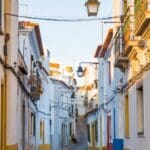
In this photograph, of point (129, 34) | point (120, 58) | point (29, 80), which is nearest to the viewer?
point (129, 34)

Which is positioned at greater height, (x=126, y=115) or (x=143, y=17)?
(x=143, y=17)

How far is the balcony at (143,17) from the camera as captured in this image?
484 inches

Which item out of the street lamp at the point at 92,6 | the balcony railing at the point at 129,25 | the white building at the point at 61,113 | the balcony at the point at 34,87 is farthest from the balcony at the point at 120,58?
the white building at the point at 61,113

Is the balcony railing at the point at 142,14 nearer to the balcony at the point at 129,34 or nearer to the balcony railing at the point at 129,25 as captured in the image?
the balcony at the point at 129,34

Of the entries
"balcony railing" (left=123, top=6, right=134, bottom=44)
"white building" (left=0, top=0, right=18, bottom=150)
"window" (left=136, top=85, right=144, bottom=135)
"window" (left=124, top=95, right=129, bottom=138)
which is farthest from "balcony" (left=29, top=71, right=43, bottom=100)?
"window" (left=136, top=85, right=144, bottom=135)

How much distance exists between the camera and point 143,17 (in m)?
12.5

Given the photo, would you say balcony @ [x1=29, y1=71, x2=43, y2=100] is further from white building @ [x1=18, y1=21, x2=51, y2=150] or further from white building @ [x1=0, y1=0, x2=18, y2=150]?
white building @ [x1=0, y1=0, x2=18, y2=150]

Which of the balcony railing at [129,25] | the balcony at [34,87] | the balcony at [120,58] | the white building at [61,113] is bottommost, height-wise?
the white building at [61,113]

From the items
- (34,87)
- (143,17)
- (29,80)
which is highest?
(143,17)

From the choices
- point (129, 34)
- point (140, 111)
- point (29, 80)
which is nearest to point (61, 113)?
point (29, 80)

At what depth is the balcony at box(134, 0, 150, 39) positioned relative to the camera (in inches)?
484

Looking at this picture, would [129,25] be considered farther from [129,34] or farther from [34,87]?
[34,87]

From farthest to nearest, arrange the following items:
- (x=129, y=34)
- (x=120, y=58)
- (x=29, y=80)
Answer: (x=29, y=80) < (x=120, y=58) < (x=129, y=34)

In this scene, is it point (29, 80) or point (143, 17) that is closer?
point (143, 17)
